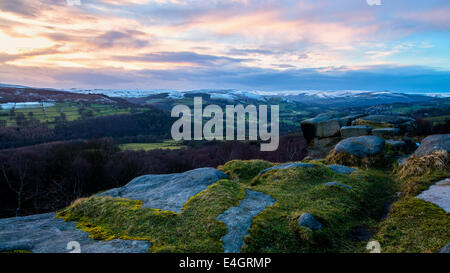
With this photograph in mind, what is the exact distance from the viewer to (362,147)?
53.7 ft

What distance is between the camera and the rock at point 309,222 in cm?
647

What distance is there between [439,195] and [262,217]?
21.7 feet

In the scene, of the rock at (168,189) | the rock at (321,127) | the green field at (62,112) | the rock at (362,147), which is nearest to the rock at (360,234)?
the rock at (168,189)

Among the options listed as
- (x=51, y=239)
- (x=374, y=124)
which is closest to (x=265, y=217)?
(x=51, y=239)

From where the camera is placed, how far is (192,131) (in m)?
116

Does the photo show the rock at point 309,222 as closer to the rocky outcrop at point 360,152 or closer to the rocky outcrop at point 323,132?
the rocky outcrop at point 360,152

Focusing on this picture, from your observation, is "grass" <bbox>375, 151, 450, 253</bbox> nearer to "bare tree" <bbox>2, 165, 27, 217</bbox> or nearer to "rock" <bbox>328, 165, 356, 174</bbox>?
"rock" <bbox>328, 165, 356, 174</bbox>

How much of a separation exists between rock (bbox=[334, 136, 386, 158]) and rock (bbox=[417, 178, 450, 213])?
20.1 ft

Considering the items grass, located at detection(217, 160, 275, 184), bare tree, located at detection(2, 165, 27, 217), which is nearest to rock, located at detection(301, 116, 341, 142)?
grass, located at detection(217, 160, 275, 184)

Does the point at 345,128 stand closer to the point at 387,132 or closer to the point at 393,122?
the point at 387,132

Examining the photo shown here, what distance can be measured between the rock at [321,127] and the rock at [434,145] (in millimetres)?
11502

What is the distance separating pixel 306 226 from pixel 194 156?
62.6m

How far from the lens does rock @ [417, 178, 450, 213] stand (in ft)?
24.6
